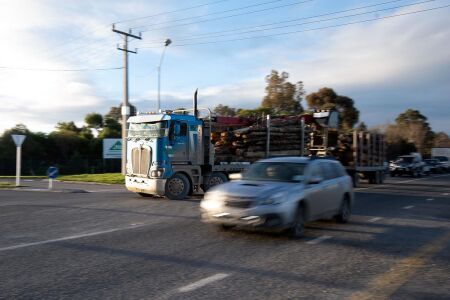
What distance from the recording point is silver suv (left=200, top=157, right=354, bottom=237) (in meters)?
8.91

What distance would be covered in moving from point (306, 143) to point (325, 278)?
663 inches

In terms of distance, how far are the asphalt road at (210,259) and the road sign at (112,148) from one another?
39012 millimetres

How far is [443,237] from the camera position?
10.0m

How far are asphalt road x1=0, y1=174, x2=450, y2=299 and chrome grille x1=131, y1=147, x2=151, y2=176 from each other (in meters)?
4.65

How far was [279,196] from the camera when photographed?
904cm

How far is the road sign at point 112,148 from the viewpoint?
51062mm

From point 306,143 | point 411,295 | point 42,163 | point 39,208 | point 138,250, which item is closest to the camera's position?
point 411,295

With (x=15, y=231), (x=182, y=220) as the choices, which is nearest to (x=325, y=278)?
(x=182, y=220)

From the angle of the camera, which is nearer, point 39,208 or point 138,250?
point 138,250

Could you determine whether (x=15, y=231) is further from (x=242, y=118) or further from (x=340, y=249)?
(x=242, y=118)

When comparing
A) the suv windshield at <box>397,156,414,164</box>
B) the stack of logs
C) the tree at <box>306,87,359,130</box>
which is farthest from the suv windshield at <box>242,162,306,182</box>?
the tree at <box>306,87,359,130</box>

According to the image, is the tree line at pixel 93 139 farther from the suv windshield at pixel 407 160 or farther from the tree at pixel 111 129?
the suv windshield at pixel 407 160

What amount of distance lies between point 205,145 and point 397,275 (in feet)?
40.6

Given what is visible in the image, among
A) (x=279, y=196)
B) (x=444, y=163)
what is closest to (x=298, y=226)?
(x=279, y=196)
